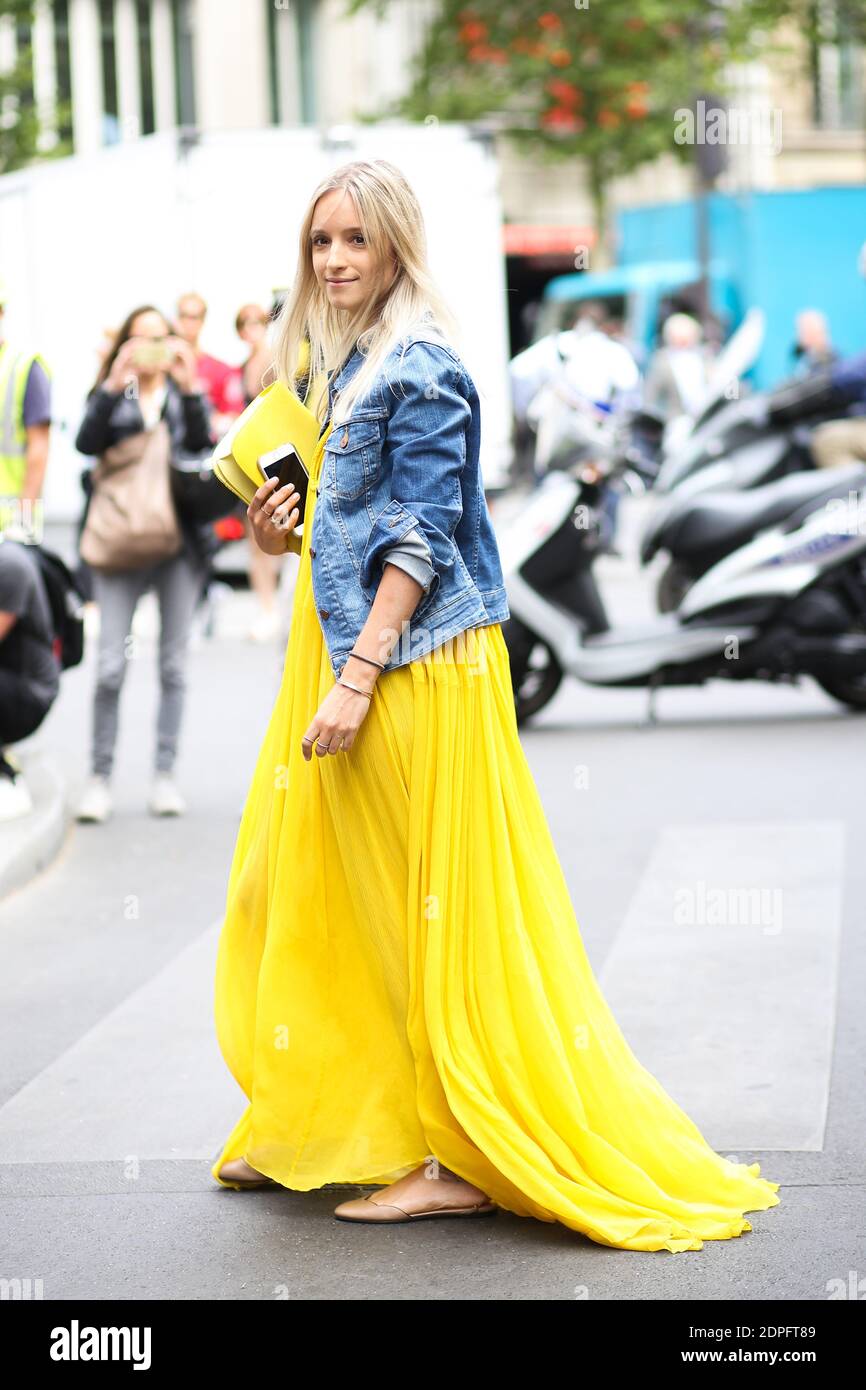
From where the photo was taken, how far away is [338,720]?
389cm

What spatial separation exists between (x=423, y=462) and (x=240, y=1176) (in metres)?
1.42

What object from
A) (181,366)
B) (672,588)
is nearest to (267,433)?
(181,366)

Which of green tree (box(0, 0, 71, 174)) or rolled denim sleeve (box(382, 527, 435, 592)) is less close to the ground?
green tree (box(0, 0, 71, 174))

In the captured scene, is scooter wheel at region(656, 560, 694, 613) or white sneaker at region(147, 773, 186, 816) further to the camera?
scooter wheel at region(656, 560, 694, 613)

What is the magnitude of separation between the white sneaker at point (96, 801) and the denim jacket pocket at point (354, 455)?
468cm

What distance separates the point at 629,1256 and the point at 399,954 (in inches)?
26.2

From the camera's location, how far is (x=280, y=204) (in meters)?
18.1

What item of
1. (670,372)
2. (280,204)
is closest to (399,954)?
(280,204)

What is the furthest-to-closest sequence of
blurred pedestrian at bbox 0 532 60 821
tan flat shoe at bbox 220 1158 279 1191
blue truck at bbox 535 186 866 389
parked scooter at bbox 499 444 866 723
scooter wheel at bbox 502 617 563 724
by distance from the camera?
blue truck at bbox 535 186 866 389
scooter wheel at bbox 502 617 563 724
parked scooter at bbox 499 444 866 723
blurred pedestrian at bbox 0 532 60 821
tan flat shoe at bbox 220 1158 279 1191

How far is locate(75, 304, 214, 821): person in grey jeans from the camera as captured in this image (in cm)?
816

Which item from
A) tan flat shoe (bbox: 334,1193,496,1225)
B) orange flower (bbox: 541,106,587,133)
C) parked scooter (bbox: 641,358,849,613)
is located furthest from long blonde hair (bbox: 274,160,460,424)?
orange flower (bbox: 541,106,587,133)

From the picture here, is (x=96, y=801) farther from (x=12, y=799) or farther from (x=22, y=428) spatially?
(x=22, y=428)

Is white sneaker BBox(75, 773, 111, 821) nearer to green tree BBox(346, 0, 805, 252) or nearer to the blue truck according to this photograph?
the blue truck

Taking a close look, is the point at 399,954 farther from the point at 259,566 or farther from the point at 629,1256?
the point at 259,566
